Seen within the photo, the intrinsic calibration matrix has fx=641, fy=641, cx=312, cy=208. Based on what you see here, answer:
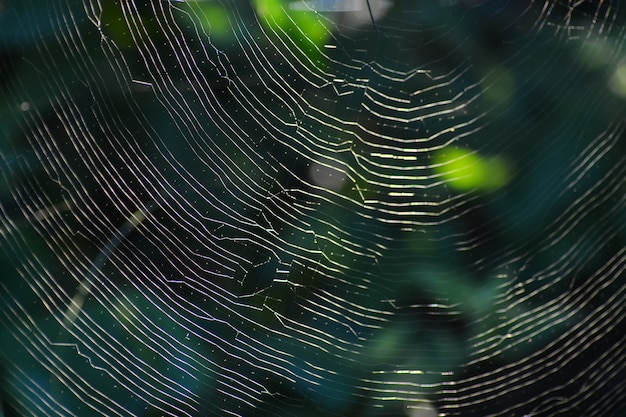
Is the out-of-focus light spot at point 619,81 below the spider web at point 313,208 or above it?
above

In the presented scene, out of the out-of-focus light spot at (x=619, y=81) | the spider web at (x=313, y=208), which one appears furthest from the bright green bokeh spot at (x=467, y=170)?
the out-of-focus light spot at (x=619, y=81)

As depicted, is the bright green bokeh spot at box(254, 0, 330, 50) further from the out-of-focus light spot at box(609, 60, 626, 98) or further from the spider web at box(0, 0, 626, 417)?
the out-of-focus light spot at box(609, 60, 626, 98)

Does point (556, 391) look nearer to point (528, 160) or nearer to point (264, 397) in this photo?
point (528, 160)

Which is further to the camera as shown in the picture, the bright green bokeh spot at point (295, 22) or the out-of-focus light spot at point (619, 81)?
the out-of-focus light spot at point (619, 81)

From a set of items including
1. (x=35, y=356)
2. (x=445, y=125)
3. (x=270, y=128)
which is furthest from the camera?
(x=445, y=125)

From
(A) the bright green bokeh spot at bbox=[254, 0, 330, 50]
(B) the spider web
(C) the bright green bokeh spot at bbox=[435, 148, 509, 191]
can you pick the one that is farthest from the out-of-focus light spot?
(A) the bright green bokeh spot at bbox=[254, 0, 330, 50]

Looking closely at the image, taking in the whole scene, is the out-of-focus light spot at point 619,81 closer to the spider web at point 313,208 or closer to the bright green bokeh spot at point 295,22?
the spider web at point 313,208

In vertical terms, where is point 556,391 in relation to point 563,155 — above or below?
below

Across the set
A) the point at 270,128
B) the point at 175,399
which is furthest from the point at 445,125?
the point at 175,399
